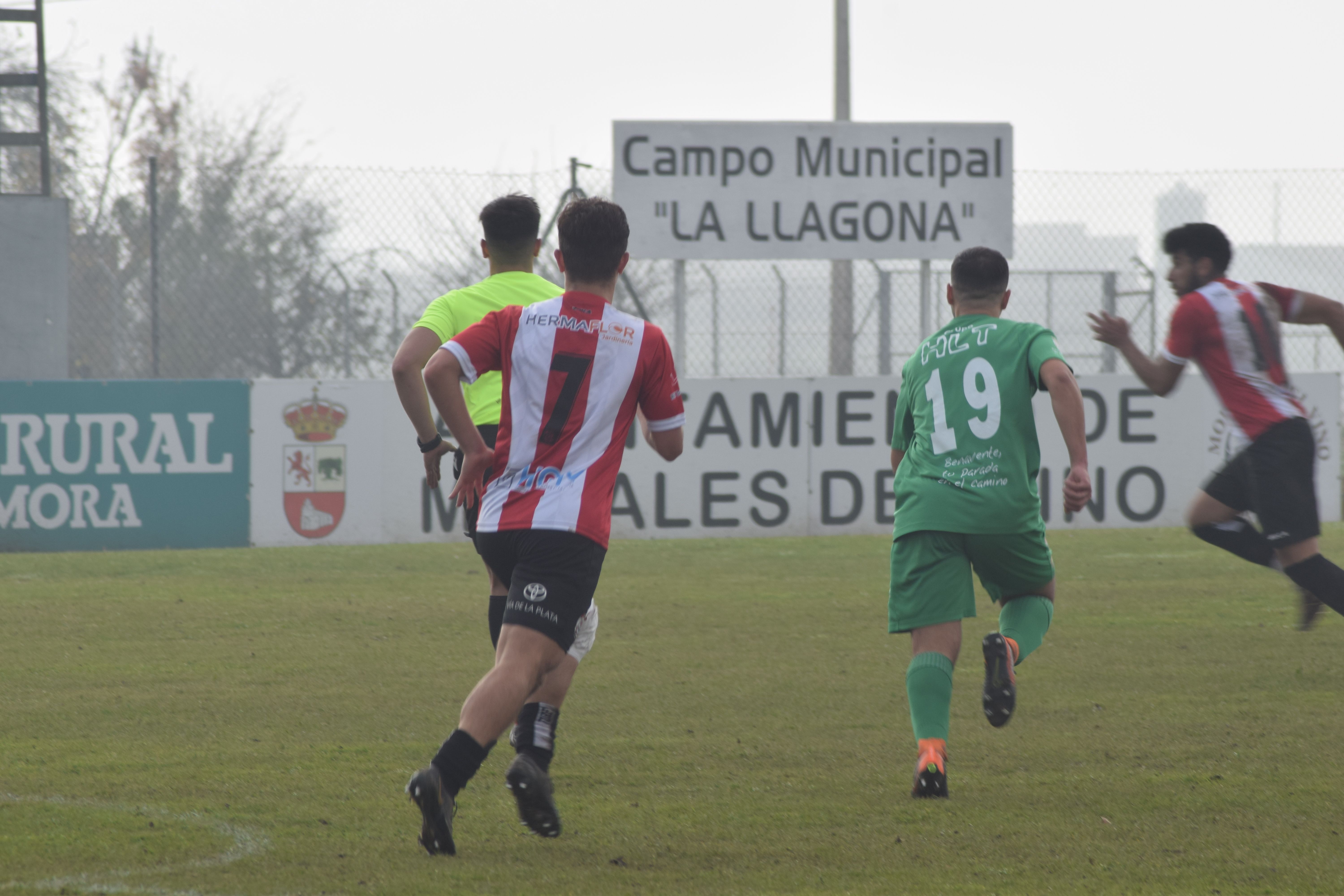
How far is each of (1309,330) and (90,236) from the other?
Answer: 13.1 meters

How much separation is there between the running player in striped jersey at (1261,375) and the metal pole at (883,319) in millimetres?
8072

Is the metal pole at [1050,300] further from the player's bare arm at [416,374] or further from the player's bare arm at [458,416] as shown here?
the player's bare arm at [458,416]

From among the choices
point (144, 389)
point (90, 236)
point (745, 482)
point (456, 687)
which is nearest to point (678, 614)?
point (456, 687)

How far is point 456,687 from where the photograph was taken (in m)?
5.96

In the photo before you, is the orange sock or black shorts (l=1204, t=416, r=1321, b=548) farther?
black shorts (l=1204, t=416, r=1321, b=548)

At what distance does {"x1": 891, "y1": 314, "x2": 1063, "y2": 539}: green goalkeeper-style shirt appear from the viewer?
4.25 m

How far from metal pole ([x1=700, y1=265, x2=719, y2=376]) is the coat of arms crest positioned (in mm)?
3372

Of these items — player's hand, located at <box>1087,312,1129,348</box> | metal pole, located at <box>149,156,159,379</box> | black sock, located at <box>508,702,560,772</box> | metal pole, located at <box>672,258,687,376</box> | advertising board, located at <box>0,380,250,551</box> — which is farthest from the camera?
metal pole, located at <box>672,258,687,376</box>

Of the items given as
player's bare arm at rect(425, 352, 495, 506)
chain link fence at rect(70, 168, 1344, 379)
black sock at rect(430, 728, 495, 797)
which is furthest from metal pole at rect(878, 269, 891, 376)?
black sock at rect(430, 728, 495, 797)

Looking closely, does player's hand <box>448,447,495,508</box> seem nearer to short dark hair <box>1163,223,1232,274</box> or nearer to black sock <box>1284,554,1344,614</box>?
short dark hair <box>1163,223,1232,274</box>

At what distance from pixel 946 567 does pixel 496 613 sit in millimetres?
1368

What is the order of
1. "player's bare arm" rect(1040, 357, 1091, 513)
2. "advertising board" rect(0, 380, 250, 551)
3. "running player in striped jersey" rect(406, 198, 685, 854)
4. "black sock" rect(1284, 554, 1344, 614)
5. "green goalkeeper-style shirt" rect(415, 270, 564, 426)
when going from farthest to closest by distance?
"advertising board" rect(0, 380, 250, 551) < "black sock" rect(1284, 554, 1344, 614) < "green goalkeeper-style shirt" rect(415, 270, 564, 426) < "player's bare arm" rect(1040, 357, 1091, 513) < "running player in striped jersey" rect(406, 198, 685, 854)

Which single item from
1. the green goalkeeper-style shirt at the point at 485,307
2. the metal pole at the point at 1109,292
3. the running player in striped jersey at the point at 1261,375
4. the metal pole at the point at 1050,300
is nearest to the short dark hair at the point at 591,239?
the green goalkeeper-style shirt at the point at 485,307

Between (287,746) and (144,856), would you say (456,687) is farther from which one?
(144,856)
